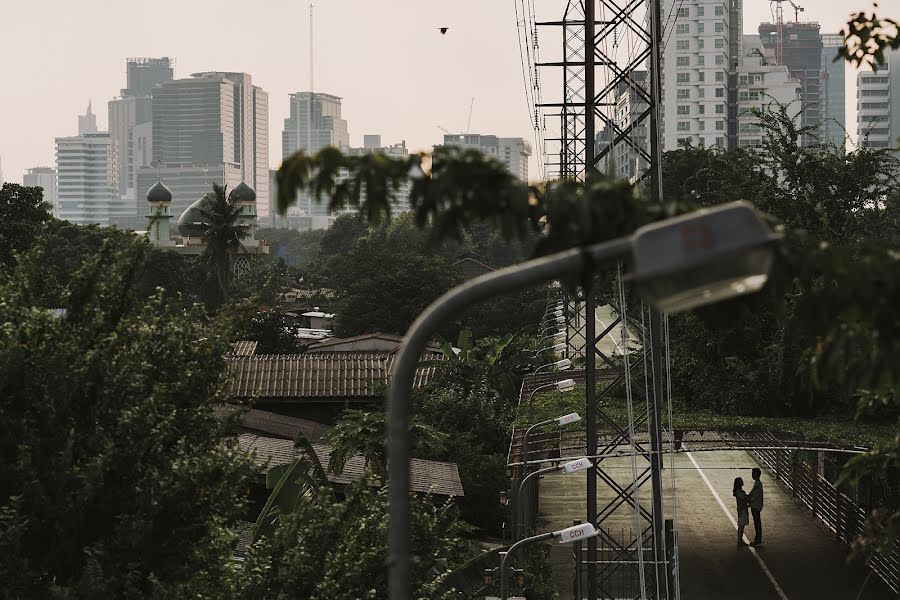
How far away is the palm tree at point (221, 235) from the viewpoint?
6594 centimetres

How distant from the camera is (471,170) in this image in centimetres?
497

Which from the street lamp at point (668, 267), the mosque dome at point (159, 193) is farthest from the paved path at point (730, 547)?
the mosque dome at point (159, 193)

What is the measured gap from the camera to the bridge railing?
885 inches

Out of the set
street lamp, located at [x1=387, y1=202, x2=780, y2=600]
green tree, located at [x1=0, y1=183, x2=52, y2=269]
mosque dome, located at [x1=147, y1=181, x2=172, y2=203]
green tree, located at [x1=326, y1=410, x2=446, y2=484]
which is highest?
mosque dome, located at [x1=147, y1=181, x2=172, y2=203]

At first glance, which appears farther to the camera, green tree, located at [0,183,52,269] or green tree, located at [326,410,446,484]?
green tree, located at [0,183,52,269]

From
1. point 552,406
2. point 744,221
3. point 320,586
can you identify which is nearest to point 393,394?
point 744,221

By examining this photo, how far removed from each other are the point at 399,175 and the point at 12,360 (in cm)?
531

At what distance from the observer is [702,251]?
4035 mm

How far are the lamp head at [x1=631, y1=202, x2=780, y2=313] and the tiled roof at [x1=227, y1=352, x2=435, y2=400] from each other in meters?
26.7

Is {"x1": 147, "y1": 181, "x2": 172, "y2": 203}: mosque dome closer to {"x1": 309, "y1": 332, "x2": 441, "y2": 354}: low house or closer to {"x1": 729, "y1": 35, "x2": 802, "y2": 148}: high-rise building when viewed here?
{"x1": 309, "y1": 332, "x2": 441, "y2": 354}: low house

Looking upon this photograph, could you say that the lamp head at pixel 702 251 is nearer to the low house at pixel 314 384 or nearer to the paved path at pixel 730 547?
the paved path at pixel 730 547

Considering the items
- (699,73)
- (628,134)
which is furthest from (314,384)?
(699,73)

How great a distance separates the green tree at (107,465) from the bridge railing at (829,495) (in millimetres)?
13469

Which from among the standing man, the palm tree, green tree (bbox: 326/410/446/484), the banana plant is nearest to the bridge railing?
the standing man
